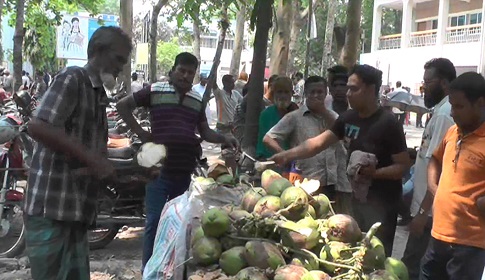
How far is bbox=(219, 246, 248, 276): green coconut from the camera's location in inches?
108

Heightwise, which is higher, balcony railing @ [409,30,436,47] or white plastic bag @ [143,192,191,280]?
balcony railing @ [409,30,436,47]

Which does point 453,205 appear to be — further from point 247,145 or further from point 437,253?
point 247,145

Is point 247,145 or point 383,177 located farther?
point 247,145

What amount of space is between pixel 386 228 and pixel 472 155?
104cm

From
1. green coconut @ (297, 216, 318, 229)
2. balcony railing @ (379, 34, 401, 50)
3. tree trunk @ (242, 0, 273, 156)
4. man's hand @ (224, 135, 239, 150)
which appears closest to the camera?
green coconut @ (297, 216, 318, 229)

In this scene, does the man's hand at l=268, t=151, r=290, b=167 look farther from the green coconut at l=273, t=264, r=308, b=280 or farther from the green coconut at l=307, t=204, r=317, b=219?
the green coconut at l=273, t=264, r=308, b=280

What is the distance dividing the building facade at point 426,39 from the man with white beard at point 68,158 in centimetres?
2903

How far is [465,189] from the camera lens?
10.5 ft

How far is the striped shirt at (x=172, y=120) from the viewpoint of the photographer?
15.7ft

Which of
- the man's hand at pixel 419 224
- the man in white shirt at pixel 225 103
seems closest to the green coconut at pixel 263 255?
the man's hand at pixel 419 224

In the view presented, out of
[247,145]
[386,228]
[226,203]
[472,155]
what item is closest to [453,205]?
[472,155]

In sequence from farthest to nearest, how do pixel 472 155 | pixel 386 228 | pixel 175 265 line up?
pixel 386 228
pixel 472 155
pixel 175 265

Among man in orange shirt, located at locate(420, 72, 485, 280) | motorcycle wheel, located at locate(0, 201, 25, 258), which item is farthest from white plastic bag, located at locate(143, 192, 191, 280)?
motorcycle wheel, located at locate(0, 201, 25, 258)

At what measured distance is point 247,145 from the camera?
5.82 m
